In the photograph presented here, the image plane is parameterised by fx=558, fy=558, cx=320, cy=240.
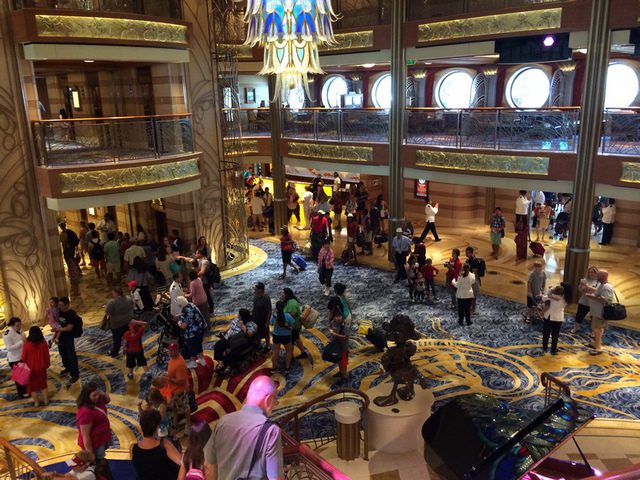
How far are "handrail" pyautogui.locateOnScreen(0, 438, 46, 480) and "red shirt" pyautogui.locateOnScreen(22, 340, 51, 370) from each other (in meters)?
1.87

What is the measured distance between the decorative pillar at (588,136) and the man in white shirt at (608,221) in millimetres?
5209

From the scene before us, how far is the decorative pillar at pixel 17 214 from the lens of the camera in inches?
448

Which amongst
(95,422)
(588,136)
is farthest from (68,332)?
(588,136)

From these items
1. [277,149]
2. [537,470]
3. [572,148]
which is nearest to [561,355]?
[572,148]

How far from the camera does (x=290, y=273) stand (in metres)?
15.1

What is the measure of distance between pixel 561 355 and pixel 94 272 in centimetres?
1219

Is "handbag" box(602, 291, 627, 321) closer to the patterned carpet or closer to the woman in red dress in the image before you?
the patterned carpet

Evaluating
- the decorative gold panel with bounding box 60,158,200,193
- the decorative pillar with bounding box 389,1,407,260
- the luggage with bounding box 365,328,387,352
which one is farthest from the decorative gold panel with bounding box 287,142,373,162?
the luggage with bounding box 365,328,387,352

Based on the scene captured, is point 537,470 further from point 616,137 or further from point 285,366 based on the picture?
point 616,137

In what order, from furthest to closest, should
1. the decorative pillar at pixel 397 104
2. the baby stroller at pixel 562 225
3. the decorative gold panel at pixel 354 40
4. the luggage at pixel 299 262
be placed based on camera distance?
1. the baby stroller at pixel 562 225
2. the decorative gold panel at pixel 354 40
3. the luggage at pixel 299 262
4. the decorative pillar at pixel 397 104

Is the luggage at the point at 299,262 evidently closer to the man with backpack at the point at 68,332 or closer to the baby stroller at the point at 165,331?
the baby stroller at the point at 165,331

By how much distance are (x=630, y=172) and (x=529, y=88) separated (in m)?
7.36

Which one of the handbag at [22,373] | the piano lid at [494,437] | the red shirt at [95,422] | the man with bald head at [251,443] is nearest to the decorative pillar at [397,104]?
the handbag at [22,373]

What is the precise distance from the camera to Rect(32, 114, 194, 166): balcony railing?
1217 cm
